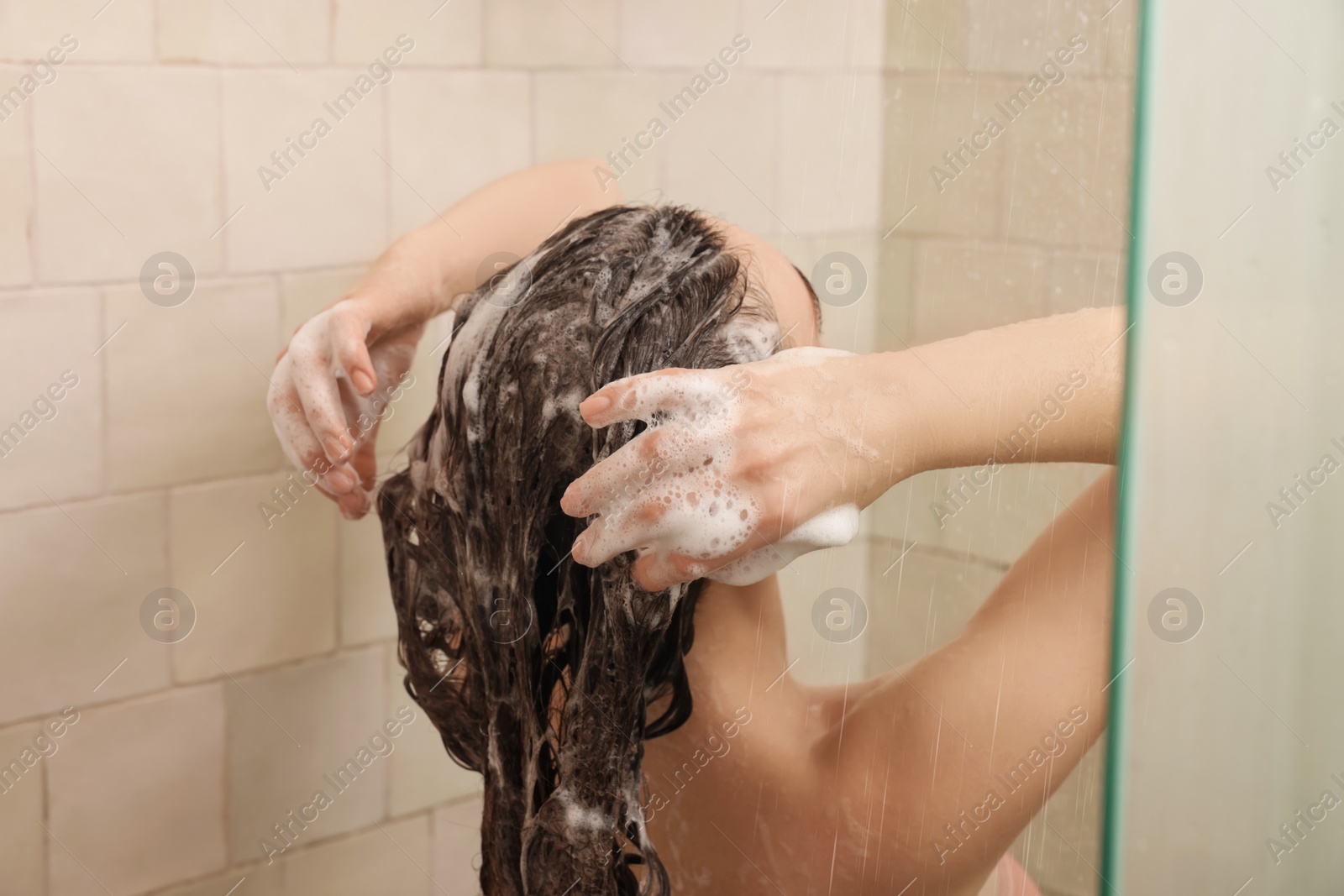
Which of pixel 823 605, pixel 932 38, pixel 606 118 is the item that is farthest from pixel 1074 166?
pixel 606 118

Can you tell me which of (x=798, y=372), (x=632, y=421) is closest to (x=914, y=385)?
(x=798, y=372)

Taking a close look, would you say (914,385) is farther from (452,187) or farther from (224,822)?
(224,822)

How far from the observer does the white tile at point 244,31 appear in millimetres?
932

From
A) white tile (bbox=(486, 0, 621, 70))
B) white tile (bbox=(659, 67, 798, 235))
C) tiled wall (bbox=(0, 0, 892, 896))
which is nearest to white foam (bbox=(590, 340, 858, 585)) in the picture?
tiled wall (bbox=(0, 0, 892, 896))

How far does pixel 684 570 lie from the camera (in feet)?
1.61

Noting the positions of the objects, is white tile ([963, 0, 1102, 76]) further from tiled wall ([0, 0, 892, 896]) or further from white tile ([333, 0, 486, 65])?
white tile ([333, 0, 486, 65])

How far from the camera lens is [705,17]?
1278 millimetres

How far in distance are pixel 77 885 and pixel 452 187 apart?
76 centimetres

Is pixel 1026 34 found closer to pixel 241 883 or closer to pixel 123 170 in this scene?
pixel 123 170

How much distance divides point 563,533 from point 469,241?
324 mm

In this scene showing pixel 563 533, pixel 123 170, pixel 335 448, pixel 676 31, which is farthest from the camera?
pixel 676 31

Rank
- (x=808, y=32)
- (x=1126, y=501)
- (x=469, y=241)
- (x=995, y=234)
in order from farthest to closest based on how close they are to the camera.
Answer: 1. (x=808, y=32)
2. (x=469, y=241)
3. (x=995, y=234)
4. (x=1126, y=501)

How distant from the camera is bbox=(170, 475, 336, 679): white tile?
104 cm

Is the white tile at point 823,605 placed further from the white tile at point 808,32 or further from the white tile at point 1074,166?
the white tile at point 808,32
